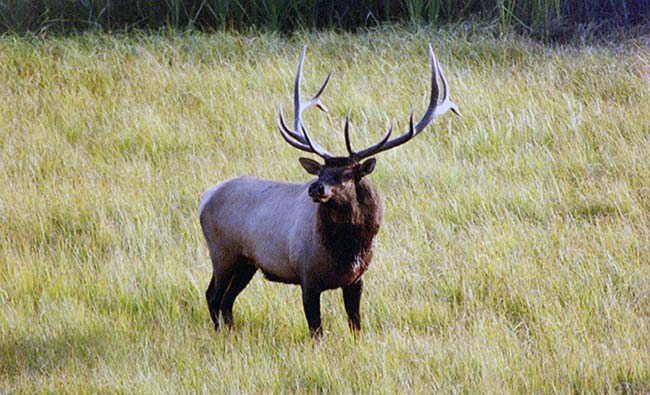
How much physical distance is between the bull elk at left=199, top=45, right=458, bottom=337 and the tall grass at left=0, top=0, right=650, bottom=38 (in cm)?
608

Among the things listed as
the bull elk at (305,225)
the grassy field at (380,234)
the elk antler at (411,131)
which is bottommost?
the grassy field at (380,234)

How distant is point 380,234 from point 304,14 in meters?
5.66

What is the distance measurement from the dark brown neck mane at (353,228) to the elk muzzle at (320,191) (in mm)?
282

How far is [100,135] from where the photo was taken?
32.0 feet

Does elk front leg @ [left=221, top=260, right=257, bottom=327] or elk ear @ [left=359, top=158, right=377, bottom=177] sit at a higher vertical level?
elk ear @ [left=359, top=158, right=377, bottom=177]

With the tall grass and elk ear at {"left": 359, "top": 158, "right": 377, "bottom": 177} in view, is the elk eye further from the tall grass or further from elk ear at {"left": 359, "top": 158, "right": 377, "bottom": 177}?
the tall grass

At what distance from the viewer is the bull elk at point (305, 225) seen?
5441mm

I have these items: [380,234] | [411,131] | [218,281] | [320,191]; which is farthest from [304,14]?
[320,191]

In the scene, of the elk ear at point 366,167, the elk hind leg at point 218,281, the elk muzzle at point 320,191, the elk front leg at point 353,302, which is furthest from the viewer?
the elk hind leg at point 218,281

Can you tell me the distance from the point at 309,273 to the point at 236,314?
2.98 feet

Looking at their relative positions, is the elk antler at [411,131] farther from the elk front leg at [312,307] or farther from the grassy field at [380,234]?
the grassy field at [380,234]

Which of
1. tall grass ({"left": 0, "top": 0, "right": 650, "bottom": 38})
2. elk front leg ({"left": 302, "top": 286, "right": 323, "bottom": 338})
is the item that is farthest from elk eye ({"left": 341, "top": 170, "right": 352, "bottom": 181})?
tall grass ({"left": 0, "top": 0, "right": 650, "bottom": 38})

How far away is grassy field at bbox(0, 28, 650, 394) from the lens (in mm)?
5496

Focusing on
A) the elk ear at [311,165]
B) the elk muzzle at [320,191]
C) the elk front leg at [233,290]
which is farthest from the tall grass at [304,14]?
the elk muzzle at [320,191]
